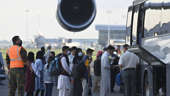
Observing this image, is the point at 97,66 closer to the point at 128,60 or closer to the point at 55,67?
the point at 128,60

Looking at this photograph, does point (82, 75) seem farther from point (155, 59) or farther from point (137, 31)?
point (155, 59)

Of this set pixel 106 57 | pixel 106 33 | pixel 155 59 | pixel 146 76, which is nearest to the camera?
pixel 155 59

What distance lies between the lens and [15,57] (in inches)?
518

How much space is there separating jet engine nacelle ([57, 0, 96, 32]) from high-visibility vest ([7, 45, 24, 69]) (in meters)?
A: 9.59

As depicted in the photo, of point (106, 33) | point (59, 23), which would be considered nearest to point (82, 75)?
point (59, 23)

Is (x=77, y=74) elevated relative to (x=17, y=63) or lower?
lower

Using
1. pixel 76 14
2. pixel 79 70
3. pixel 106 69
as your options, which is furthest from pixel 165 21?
pixel 76 14

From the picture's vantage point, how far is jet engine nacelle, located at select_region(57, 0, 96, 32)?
901 inches

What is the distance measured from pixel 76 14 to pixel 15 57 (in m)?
10.4

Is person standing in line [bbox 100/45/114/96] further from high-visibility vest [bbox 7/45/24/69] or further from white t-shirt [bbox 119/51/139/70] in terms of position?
high-visibility vest [bbox 7/45/24/69]

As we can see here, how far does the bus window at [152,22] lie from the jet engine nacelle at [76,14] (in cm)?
889

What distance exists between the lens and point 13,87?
1345 cm

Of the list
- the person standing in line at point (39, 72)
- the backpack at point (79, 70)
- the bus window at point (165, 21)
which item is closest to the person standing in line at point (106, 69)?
the backpack at point (79, 70)

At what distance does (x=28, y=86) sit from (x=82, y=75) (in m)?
1.39
